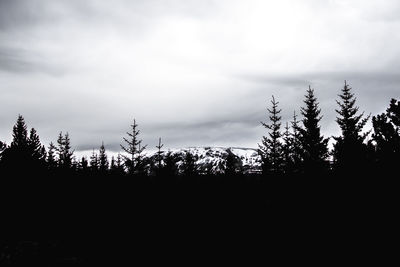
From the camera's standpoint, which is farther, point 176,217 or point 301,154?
point 301,154

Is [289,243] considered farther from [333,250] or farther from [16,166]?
[16,166]

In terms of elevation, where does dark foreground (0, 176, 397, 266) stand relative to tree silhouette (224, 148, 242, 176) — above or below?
below

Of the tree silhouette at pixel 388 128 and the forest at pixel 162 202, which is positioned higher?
the tree silhouette at pixel 388 128

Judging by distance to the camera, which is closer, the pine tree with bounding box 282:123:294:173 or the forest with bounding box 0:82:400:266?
the forest with bounding box 0:82:400:266

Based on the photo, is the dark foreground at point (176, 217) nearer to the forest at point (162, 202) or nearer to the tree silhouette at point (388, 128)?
the forest at point (162, 202)

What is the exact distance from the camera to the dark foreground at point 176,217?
11.2 m

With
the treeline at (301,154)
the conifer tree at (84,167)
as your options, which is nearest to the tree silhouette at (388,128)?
the treeline at (301,154)

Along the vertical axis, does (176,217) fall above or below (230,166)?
below

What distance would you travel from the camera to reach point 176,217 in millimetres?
15125

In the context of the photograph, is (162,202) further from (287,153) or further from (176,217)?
(287,153)

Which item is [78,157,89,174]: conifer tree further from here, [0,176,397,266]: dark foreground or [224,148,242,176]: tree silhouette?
[224,148,242,176]: tree silhouette

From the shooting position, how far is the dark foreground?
36.9 ft

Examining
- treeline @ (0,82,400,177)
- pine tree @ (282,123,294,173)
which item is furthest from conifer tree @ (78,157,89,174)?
pine tree @ (282,123,294,173)

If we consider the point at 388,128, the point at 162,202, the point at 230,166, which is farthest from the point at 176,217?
the point at 388,128
